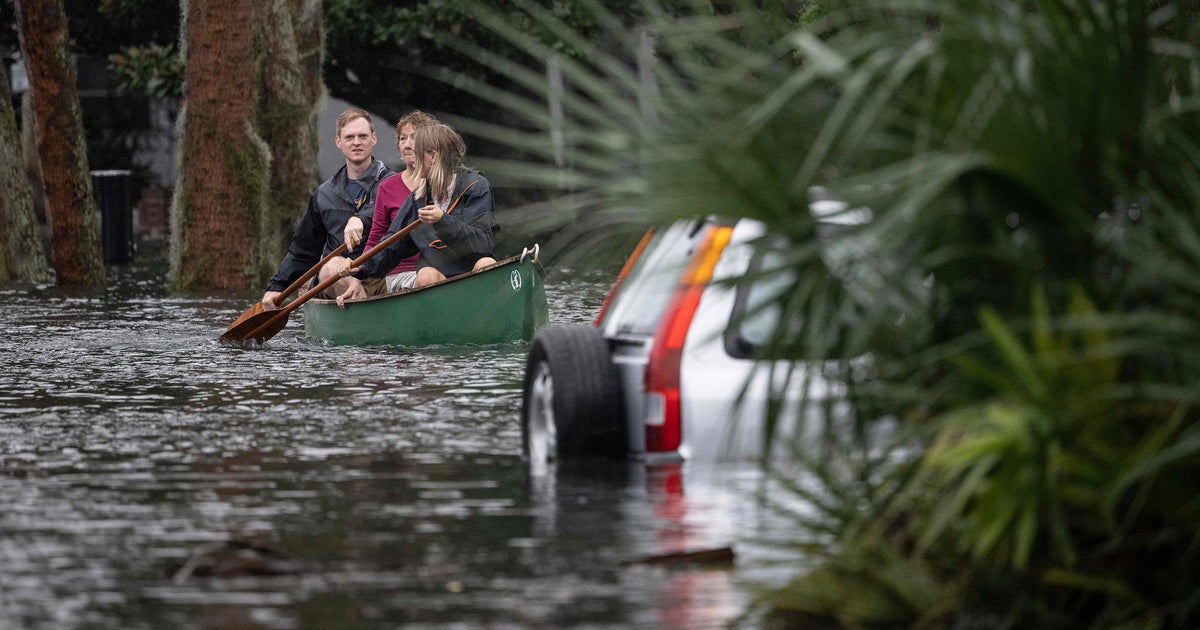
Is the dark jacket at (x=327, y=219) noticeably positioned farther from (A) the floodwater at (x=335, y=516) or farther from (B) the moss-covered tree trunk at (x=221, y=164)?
(B) the moss-covered tree trunk at (x=221, y=164)

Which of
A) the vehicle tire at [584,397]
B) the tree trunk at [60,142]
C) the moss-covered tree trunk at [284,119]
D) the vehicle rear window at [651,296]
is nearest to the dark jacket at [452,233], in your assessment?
the vehicle rear window at [651,296]

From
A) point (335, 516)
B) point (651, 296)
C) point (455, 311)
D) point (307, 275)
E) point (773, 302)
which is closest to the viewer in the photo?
point (773, 302)

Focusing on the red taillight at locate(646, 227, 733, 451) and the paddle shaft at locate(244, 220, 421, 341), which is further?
the paddle shaft at locate(244, 220, 421, 341)

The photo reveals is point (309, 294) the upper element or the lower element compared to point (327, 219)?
lower

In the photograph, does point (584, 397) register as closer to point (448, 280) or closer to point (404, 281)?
point (448, 280)

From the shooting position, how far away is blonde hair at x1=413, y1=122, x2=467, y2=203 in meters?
16.4

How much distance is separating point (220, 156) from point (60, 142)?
185 cm

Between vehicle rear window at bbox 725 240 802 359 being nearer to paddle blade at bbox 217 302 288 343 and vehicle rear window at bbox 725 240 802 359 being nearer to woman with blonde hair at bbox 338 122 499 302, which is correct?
woman with blonde hair at bbox 338 122 499 302

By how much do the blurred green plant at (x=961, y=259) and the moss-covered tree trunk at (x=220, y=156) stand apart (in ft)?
69.4

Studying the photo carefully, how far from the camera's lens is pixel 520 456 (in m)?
9.97

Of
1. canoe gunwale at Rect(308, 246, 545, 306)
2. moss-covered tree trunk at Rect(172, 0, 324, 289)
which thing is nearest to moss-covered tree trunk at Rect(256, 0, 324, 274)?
moss-covered tree trunk at Rect(172, 0, 324, 289)

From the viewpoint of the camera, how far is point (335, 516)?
8.22 metres

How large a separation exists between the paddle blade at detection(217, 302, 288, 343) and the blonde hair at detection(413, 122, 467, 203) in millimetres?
1927

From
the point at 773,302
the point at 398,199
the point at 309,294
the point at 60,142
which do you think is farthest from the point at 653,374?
the point at 60,142
